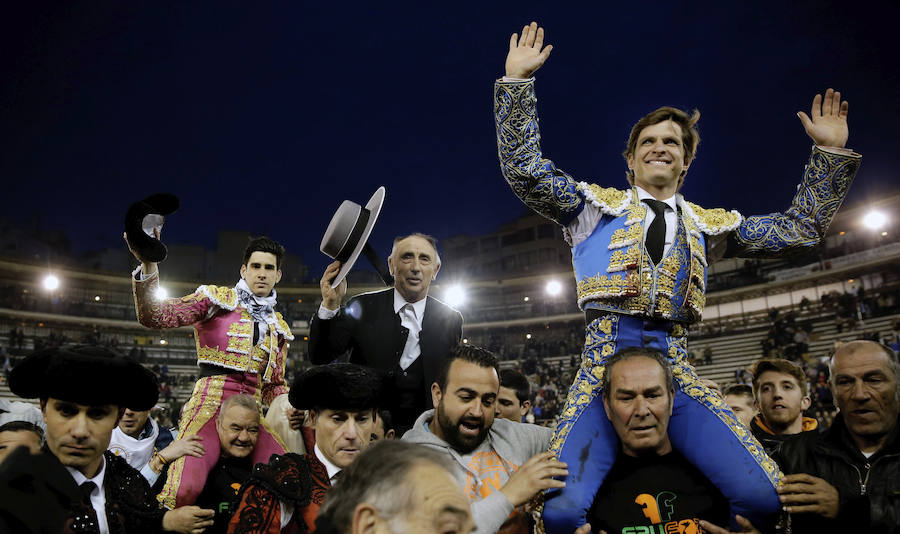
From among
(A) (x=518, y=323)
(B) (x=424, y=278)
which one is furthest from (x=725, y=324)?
(B) (x=424, y=278)

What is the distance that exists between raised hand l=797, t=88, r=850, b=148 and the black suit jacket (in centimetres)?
245

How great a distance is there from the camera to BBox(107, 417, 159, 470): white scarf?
4.83m

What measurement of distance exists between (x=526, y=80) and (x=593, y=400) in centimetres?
153

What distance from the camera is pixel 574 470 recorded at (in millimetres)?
2543

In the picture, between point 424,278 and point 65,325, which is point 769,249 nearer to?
point 424,278

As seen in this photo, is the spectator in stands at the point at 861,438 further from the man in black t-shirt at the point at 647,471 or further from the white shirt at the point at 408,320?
the white shirt at the point at 408,320

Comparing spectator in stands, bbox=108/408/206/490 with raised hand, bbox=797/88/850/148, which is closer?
raised hand, bbox=797/88/850/148

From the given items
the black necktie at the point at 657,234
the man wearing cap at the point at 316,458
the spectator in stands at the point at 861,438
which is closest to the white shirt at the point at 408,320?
the man wearing cap at the point at 316,458

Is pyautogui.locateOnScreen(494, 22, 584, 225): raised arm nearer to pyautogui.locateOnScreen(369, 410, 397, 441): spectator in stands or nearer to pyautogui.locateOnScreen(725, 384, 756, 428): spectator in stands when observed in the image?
pyautogui.locateOnScreen(369, 410, 397, 441): spectator in stands

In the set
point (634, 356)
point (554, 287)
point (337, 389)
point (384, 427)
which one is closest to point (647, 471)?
point (634, 356)

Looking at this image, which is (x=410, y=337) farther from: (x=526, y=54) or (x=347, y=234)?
(x=526, y=54)

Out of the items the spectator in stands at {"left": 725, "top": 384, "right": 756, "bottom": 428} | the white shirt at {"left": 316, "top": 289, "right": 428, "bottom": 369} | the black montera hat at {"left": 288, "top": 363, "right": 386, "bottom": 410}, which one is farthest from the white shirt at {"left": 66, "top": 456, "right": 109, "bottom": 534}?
the spectator in stands at {"left": 725, "top": 384, "right": 756, "bottom": 428}

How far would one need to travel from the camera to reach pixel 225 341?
174 inches

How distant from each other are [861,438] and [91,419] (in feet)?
12.1
